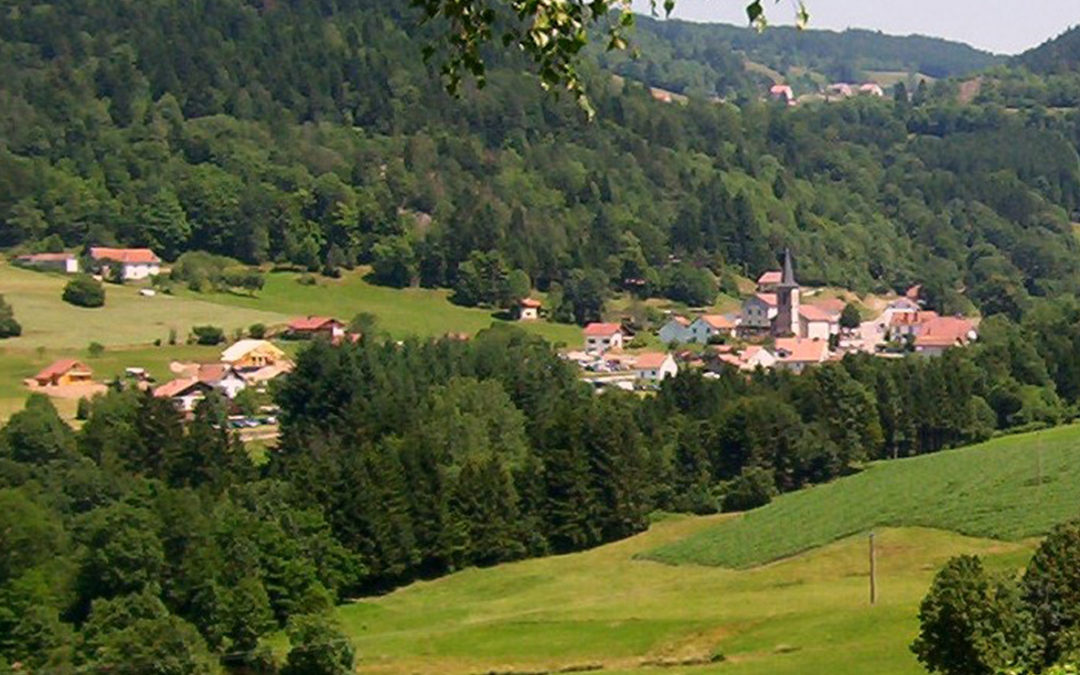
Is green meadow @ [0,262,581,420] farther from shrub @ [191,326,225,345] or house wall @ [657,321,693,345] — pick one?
house wall @ [657,321,693,345]

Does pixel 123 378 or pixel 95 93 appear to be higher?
pixel 95 93

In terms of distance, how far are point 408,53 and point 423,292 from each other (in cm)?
5142

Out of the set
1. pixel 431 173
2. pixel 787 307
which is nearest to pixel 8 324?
pixel 787 307

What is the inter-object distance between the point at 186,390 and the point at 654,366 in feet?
88.4

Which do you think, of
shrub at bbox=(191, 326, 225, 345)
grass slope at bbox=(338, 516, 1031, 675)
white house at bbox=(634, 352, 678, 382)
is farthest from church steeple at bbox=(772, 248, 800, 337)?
grass slope at bbox=(338, 516, 1031, 675)

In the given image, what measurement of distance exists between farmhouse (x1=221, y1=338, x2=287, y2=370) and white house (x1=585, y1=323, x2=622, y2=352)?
68.0ft

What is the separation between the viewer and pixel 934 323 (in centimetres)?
11862

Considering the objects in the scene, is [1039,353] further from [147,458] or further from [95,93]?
[95,93]

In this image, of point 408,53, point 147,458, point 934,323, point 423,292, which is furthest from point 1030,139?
point 147,458

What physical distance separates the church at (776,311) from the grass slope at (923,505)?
52163mm

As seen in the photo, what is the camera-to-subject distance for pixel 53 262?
114m

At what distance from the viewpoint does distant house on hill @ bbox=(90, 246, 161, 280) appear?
114 meters

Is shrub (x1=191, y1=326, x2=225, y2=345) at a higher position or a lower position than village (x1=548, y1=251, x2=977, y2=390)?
higher

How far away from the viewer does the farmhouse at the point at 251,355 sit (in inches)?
3629
